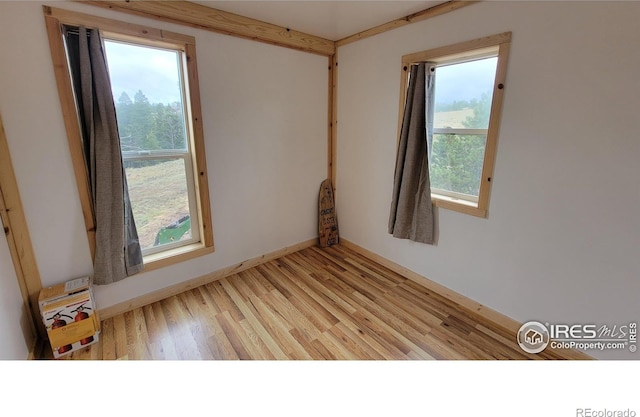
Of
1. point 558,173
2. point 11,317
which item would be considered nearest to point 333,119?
point 558,173

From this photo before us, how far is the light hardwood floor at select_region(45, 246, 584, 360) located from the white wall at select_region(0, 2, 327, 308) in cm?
33

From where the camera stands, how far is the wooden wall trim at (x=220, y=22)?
6.25ft

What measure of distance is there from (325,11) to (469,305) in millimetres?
2642

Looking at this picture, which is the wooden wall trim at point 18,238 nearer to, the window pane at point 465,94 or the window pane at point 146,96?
the window pane at point 146,96

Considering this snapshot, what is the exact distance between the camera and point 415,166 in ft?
7.83

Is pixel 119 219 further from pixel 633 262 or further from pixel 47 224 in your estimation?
pixel 633 262

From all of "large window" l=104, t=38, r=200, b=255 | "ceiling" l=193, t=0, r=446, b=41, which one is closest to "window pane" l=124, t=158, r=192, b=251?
"large window" l=104, t=38, r=200, b=255

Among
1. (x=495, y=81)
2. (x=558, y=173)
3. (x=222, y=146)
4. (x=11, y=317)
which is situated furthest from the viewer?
(x=222, y=146)

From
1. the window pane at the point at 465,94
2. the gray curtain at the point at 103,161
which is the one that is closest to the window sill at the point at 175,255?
the gray curtain at the point at 103,161

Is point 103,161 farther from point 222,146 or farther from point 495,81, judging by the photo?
point 495,81

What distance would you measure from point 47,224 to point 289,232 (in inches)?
78.4

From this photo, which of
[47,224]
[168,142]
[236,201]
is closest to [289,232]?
[236,201]

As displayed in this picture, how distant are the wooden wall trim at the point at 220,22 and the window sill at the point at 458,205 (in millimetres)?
1944

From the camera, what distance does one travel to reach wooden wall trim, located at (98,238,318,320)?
2.16 m
